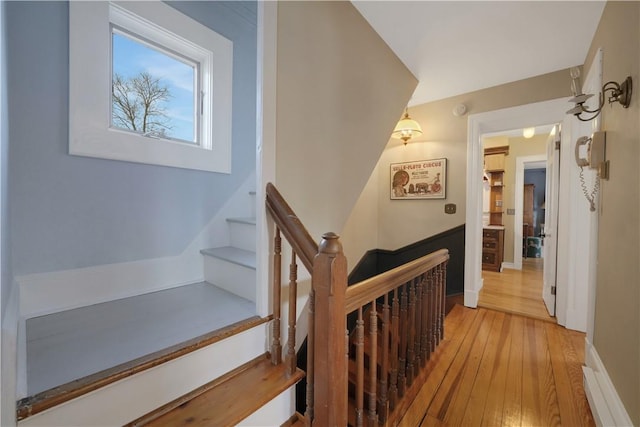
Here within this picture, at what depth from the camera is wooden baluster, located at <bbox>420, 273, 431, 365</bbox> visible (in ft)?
6.10

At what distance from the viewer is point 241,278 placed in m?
1.65

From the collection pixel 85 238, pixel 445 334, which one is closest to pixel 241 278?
pixel 85 238

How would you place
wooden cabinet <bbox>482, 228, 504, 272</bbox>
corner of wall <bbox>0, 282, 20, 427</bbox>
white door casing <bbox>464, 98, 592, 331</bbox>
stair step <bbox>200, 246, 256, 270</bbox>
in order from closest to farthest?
corner of wall <bbox>0, 282, 20, 427</bbox>, stair step <bbox>200, 246, 256, 270</bbox>, white door casing <bbox>464, 98, 592, 331</bbox>, wooden cabinet <bbox>482, 228, 504, 272</bbox>

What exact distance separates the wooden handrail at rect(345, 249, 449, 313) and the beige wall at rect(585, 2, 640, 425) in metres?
0.91

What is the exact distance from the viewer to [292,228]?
3.73 feet

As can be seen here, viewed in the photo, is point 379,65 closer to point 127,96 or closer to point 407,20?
point 407,20

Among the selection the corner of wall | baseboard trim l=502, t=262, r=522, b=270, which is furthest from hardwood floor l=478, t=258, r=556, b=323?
the corner of wall

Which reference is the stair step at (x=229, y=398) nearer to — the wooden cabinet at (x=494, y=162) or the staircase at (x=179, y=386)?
the staircase at (x=179, y=386)

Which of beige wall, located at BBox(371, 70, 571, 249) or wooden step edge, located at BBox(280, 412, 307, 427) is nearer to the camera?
wooden step edge, located at BBox(280, 412, 307, 427)

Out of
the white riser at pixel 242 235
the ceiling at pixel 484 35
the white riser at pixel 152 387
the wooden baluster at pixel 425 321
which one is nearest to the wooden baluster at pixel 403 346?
the wooden baluster at pixel 425 321

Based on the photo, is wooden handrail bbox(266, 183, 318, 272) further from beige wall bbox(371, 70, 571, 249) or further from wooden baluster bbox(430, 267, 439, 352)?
beige wall bbox(371, 70, 571, 249)

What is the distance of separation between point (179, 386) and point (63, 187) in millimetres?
1343

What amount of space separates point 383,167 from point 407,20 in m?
1.87

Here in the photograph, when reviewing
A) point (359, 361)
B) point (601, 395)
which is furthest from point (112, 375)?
point (601, 395)
